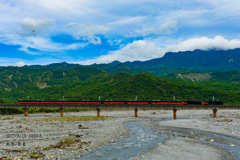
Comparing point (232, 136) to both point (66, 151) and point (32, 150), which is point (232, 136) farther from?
point (32, 150)

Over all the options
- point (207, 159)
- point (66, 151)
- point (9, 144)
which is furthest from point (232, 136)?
point (9, 144)

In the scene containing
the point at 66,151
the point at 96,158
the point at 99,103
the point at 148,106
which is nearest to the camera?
the point at 96,158

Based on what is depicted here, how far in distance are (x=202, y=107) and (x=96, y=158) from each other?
2186 inches

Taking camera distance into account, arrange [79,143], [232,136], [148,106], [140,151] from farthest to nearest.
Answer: [148,106], [232,136], [79,143], [140,151]

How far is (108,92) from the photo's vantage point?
174 metres

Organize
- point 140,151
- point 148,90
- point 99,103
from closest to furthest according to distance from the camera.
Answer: point 140,151, point 99,103, point 148,90

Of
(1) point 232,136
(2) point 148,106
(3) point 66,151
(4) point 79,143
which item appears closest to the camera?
(3) point 66,151

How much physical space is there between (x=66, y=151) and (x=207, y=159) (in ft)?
48.2

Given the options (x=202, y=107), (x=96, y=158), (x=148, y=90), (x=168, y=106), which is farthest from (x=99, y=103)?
(x=148, y=90)

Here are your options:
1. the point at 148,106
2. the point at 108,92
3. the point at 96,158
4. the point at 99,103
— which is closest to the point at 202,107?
the point at 148,106

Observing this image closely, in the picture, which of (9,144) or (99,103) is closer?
(9,144)

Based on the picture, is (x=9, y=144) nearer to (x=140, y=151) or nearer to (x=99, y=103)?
(x=140, y=151)

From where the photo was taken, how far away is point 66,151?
22.1m

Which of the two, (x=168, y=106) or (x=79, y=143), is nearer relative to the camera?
(x=79, y=143)
